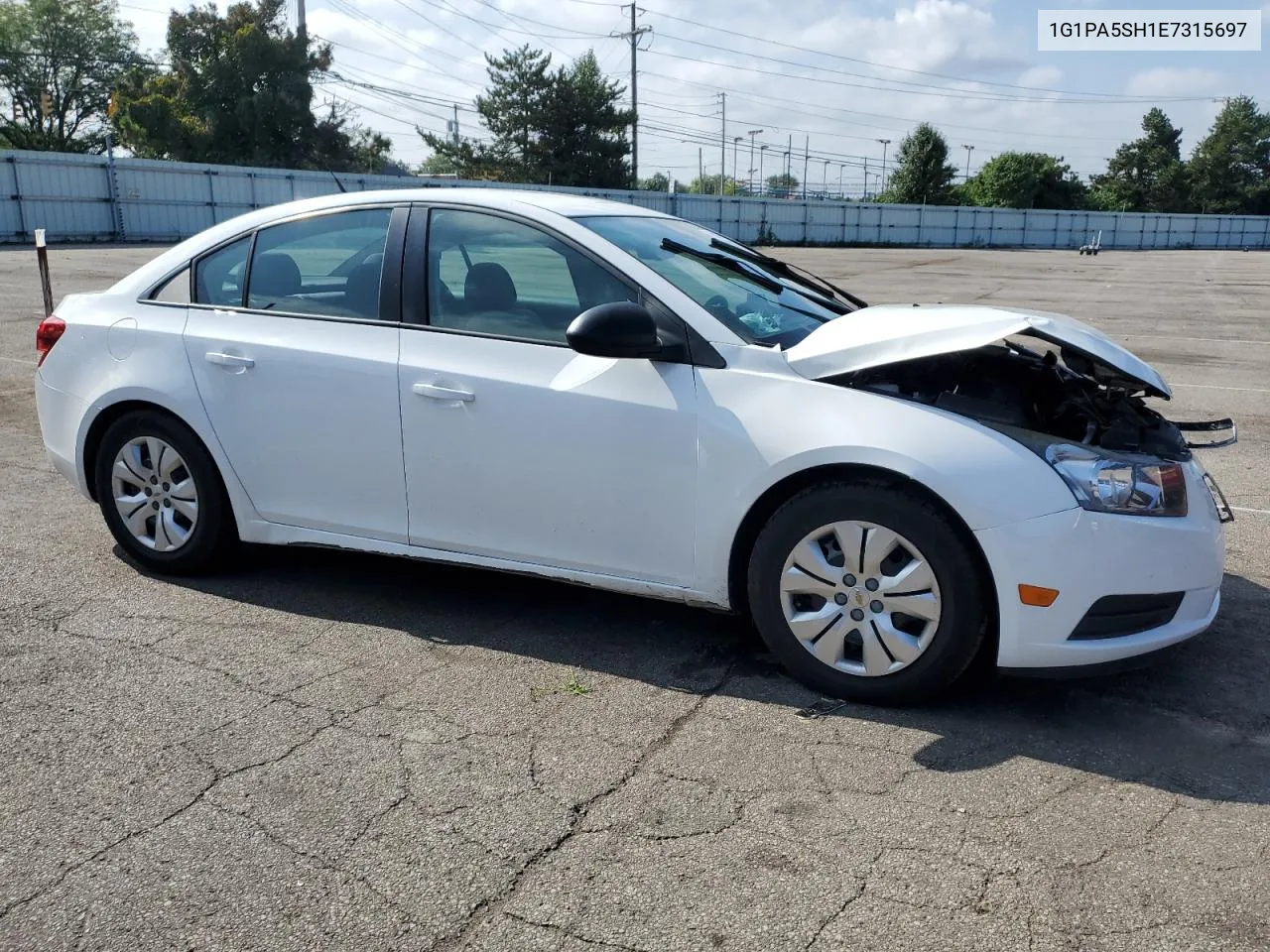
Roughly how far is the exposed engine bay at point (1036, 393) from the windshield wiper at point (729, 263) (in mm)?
887

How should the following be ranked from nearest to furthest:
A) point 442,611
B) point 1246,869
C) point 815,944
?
1. point 815,944
2. point 1246,869
3. point 442,611

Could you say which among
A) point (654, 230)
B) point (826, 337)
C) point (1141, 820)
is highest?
point (654, 230)

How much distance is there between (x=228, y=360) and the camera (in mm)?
4488

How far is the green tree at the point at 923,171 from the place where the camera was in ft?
274

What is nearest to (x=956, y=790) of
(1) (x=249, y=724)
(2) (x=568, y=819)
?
(2) (x=568, y=819)

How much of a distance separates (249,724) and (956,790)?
6.98 ft

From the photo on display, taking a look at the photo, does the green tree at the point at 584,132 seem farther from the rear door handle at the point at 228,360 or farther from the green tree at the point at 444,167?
the rear door handle at the point at 228,360

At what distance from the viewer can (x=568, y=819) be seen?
9.75 ft

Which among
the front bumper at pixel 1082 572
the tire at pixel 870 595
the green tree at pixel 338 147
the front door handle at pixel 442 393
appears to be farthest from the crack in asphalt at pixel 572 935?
the green tree at pixel 338 147

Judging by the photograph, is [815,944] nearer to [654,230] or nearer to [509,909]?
[509,909]

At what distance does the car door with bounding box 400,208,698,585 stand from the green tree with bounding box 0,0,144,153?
6953 centimetres

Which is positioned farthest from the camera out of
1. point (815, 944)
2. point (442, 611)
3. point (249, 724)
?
point (442, 611)

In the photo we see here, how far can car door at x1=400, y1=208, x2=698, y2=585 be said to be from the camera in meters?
3.80

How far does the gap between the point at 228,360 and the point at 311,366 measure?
411 mm
